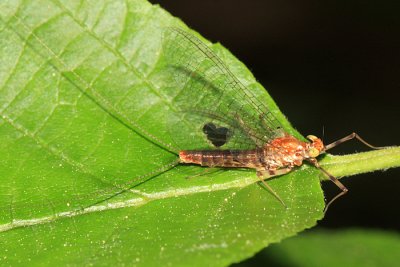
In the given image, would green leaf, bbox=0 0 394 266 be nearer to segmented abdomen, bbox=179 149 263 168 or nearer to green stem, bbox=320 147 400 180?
segmented abdomen, bbox=179 149 263 168

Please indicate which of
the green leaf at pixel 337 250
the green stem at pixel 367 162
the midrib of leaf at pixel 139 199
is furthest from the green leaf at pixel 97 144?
the green leaf at pixel 337 250

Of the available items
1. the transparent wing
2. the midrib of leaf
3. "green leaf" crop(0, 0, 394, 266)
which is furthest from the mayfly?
the midrib of leaf

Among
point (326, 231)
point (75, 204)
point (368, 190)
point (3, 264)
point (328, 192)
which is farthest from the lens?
point (368, 190)

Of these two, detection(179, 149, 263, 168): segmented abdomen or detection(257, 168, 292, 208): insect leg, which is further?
detection(179, 149, 263, 168): segmented abdomen

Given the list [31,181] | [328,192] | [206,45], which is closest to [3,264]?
[31,181]

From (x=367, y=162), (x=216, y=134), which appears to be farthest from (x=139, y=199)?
(x=367, y=162)

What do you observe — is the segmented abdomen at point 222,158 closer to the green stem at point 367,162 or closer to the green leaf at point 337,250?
the green stem at point 367,162

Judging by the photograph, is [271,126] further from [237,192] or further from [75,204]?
[75,204]
